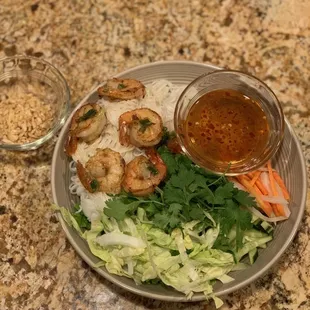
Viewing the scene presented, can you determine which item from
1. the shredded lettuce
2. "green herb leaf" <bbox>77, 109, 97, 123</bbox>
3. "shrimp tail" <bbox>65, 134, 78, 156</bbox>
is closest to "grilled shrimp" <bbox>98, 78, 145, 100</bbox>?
"green herb leaf" <bbox>77, 109, 97, 123</bbox>

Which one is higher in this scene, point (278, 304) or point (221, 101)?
point (221, 101)

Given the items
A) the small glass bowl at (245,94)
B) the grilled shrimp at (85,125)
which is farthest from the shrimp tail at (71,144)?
the small glass bowl at (245,94)

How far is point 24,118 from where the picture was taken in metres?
2.32

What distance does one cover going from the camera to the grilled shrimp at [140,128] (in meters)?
1.98

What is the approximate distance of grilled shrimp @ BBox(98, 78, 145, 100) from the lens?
2100mm

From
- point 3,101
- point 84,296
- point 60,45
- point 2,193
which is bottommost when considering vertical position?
point 84,296

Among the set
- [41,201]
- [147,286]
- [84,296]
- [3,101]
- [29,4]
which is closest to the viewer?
[147,286]

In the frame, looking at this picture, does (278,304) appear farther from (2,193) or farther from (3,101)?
(3,101)

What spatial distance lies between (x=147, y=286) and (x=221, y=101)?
2.88 feet

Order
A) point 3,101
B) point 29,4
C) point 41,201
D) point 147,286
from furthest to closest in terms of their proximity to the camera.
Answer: point 29,4 → point 3,101 → point 41,201 → point 147,286

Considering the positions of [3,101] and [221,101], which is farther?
[3,101]

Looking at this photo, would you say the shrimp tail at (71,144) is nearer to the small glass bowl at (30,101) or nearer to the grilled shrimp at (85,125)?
the grilled shrimp at (85,125)

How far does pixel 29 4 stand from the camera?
8.76 ft

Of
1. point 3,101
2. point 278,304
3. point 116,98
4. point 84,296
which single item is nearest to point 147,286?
point 84,296
